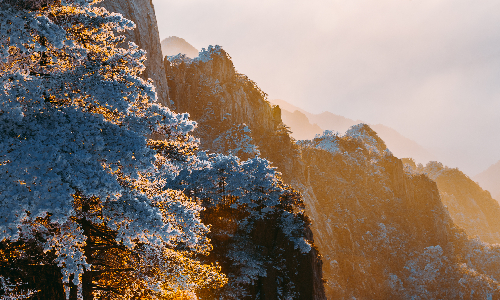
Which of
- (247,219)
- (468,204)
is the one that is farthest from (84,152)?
(468,204)

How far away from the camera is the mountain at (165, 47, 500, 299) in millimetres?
75875

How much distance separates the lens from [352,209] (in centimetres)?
10400

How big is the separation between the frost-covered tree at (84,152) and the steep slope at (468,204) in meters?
196

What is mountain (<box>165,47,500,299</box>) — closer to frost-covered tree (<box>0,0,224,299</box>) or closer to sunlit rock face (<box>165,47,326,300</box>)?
sunlit rock face (<box>165,47,326,300</box>)

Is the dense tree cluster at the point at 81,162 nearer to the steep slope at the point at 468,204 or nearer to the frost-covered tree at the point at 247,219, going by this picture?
the frost-covered tree at the point at 247,219

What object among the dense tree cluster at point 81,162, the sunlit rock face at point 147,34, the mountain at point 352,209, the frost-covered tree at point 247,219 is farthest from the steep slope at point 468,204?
the dense tree cluster at point 81,162

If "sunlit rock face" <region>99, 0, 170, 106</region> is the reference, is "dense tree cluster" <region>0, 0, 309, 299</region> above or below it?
below

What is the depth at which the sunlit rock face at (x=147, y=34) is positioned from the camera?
48906 mm

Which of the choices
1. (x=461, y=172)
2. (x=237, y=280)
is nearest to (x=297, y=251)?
(x=237, y=280)

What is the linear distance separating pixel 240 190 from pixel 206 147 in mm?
41889

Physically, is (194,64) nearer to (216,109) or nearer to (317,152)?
(216,109)

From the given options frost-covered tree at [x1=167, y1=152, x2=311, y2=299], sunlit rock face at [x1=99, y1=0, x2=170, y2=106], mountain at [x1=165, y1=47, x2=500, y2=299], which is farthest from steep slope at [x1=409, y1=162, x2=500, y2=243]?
frost-covered tree at [x1=167, y1=152, x2=311, y2=299]

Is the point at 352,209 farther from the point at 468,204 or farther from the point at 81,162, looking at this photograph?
the point at 468,204

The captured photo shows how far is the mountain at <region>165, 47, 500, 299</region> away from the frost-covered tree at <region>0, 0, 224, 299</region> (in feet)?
192
